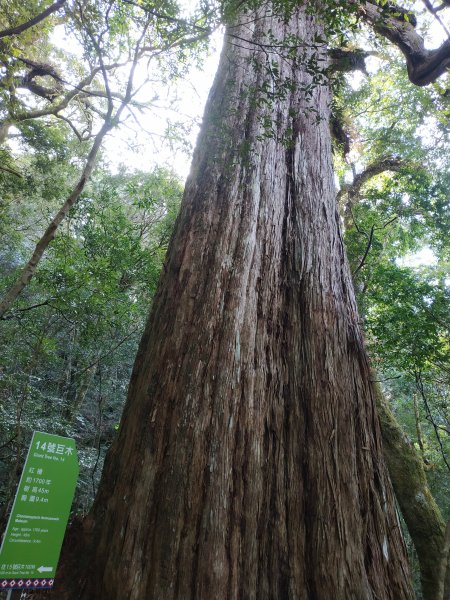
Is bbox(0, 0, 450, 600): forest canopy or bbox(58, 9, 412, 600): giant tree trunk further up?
bbox(0, 0, 450, 600): forest canopy

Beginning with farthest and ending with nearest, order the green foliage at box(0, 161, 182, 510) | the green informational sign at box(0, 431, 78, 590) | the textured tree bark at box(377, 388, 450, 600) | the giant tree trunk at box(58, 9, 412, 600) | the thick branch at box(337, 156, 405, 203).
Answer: the thick branch at box(337, 156, 405, 203)
the green foliage at box(0, 161, 182, 510)
the textured tree bark at box(377, 388, 450, 600)
the green informational sign at box(0, 431, 78, 590)
the giant tree trunk at box(58, 9, 412, 600)

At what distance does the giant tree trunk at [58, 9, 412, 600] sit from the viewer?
149cm

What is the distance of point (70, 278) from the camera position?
580 centimetres

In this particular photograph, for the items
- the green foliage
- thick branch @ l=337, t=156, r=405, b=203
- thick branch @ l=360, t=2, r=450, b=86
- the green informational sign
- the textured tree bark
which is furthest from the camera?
thick branch @ l=337, t=156, r=405, b=203

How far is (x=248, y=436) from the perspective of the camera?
1.75m

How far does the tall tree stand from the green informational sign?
2.34 ft

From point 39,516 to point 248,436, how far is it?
1.81m

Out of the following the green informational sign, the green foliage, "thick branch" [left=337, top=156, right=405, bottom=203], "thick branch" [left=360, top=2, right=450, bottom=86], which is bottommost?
the green informational sign

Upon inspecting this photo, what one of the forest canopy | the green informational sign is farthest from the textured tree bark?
the green informational sign

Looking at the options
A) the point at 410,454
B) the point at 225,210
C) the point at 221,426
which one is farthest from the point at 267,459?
the point at 410,454

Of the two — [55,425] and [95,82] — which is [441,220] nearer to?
[55,425]

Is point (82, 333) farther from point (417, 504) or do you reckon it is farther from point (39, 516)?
point (417, 504)

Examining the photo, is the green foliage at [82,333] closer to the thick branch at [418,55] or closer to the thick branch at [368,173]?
the thick branch at [368,173]

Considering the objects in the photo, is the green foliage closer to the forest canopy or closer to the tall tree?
the forest canopy
